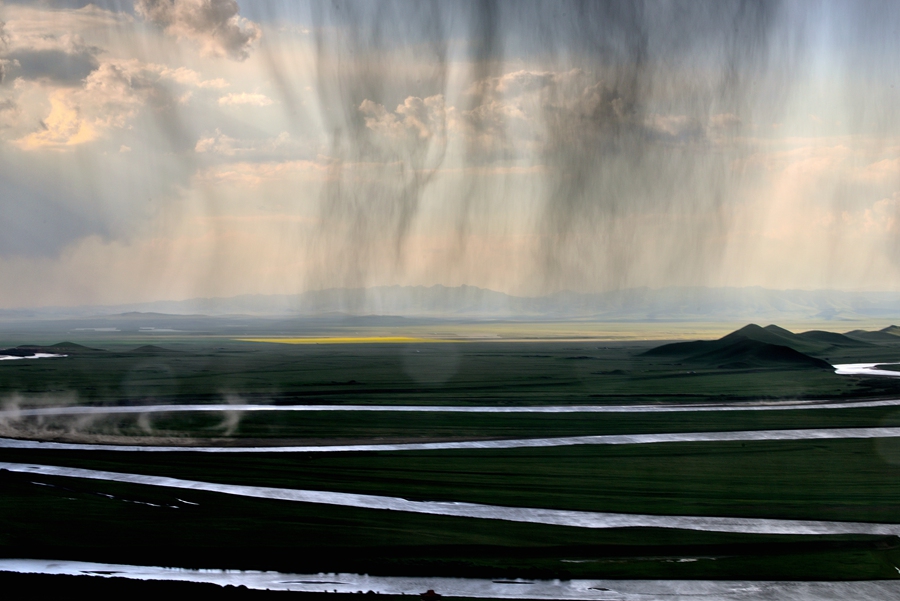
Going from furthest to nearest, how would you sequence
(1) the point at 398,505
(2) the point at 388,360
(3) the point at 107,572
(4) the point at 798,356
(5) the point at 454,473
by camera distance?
(2) the point at 388,360 < (4) the point at 798,356 < (5) the point at 454,473 < (1) the point at 398,505 < (3) the point at 107,572

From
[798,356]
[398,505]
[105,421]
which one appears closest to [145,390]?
[105,421]

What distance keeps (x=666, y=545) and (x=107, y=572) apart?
814 inches

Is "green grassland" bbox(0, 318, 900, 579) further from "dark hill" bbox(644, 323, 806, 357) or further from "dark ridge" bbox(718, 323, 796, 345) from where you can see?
"dark ridge" bbox(718, 323, 796, 345)

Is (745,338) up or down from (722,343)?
up

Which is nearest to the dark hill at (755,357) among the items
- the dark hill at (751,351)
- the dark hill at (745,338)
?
the dark hill at (751,351)

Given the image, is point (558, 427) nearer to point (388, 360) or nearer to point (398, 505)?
point (398, 505)

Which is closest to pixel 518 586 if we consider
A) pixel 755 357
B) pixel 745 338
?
pixel 755 357

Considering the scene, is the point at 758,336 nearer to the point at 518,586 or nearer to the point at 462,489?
the point at 462,489

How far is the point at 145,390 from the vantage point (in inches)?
3760

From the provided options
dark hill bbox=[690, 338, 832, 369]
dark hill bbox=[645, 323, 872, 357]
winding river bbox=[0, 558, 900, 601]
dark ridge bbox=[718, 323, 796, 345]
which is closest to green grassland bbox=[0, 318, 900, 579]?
winding river bbox=[0, 558, 900, 601]

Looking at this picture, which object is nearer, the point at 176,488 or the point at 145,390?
the point at 176,488

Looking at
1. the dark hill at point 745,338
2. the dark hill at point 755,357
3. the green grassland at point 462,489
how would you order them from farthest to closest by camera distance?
the dark hill at point 745,338
the dark hill at point 755,357
the green grassland at point 462,489

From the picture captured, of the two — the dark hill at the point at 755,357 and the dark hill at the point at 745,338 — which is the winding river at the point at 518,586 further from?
the dark hill at the point at 745,338

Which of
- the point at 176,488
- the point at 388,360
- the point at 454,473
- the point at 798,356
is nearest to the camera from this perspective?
the point at 176,488
